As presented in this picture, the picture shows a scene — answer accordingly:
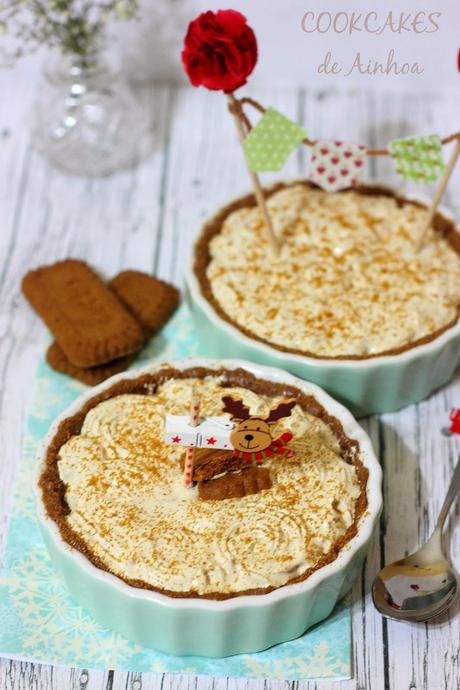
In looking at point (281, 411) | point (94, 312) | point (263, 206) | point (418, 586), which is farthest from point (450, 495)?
point (94, 312)

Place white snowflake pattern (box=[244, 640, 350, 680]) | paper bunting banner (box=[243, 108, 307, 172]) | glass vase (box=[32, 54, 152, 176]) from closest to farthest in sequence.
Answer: white snowflake pattern (box=[244, 640, 350, 680])
paper bunting banner (box=[243, 108, 307, 172])
glass vase (box=[32, 54, 152, 176])

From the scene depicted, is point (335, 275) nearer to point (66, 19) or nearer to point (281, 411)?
point (281, 411)

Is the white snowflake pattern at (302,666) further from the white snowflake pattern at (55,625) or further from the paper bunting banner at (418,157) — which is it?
the paper bunting banner at (418,157)

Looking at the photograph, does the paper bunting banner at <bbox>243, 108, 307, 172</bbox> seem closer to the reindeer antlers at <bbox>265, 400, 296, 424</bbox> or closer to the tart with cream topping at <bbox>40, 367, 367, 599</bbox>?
the tart with cream topping at <bbox>40, 367, 367, 599</bbox>

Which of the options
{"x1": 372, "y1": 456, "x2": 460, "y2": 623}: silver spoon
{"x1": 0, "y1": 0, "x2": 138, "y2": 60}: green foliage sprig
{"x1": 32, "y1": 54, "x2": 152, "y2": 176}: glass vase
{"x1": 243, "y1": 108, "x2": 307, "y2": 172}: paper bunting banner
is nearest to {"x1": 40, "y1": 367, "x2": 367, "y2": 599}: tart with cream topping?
{"x1": 372, "y1": 456, "x2": 460, "y2": 623}: silver spoon

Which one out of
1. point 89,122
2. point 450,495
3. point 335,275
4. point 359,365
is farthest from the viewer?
point 89,122

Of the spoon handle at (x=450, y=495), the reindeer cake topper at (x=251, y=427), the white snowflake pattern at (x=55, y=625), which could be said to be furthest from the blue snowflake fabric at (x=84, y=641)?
the reindeer cake topper at (x=251, y=427)
